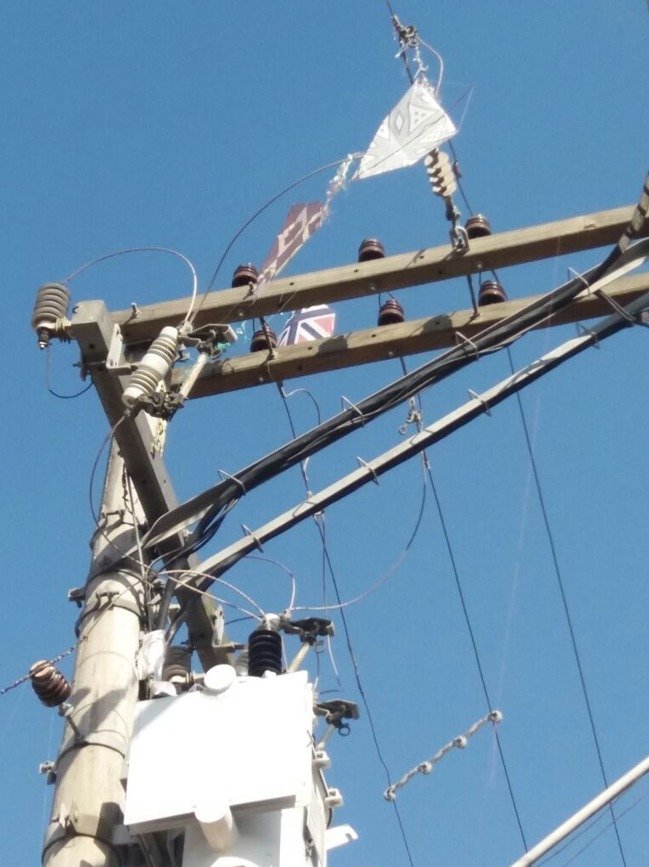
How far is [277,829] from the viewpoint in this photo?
15.5 ft

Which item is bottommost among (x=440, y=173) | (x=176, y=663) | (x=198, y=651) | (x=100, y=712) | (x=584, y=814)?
(x=584, y=814)

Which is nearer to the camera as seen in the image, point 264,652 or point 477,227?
point 264,652

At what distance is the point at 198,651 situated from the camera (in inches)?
269

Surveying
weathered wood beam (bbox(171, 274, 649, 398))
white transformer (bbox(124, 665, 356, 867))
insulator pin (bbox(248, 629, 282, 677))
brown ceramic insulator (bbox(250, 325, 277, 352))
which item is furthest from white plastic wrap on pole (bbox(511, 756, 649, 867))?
brown ceramic insulator (bbox(250, 325, 277, 352))

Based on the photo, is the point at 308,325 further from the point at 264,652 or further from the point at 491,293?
the point at 264,652

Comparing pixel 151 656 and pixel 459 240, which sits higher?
pixel 459 240

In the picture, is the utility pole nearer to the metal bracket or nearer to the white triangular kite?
the metal bracket

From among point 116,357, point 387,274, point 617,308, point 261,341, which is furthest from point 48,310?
point 617,308

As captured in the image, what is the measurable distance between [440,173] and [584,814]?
3.62 m

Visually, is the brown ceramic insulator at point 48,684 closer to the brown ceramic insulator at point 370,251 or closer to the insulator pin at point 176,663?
the insulator pin at point 176,663

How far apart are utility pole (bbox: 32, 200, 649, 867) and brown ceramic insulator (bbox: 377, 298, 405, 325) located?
15 centimetres

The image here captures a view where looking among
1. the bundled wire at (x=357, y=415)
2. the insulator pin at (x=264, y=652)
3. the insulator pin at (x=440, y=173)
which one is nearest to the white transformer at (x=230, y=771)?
the insulator pin at (x=264, y=652)

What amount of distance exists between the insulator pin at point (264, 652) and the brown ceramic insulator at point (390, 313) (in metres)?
2.28

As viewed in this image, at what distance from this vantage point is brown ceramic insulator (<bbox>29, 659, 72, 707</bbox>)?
561 centimetres
